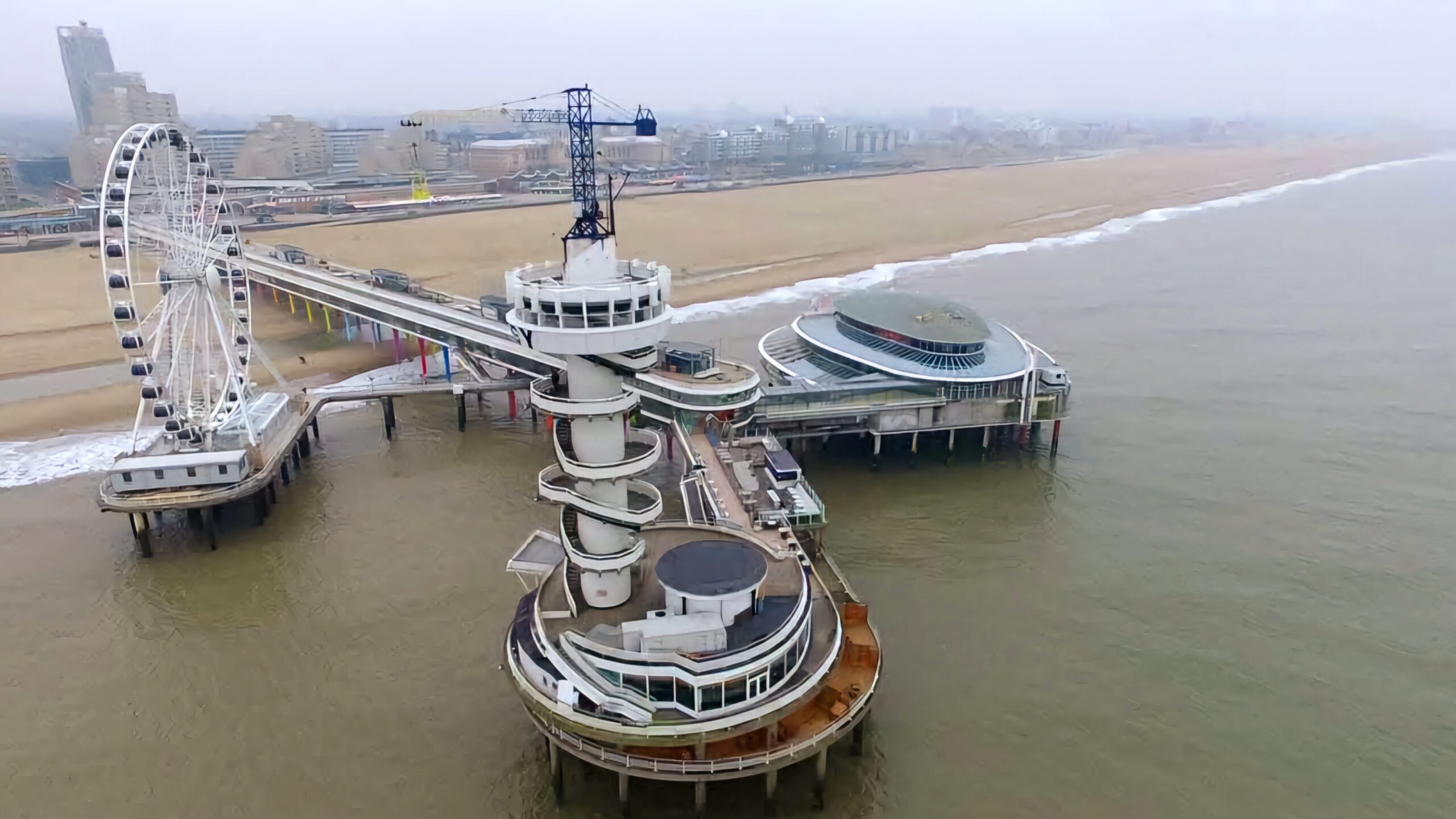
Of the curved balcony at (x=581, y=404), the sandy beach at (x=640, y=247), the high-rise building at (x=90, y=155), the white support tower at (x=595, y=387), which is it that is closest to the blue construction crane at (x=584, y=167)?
the white support tower at (x=595, y=387)

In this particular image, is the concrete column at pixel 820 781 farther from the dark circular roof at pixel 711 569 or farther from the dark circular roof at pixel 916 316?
the dark circular roof at pixel 916 316

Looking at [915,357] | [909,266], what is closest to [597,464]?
[915,357]

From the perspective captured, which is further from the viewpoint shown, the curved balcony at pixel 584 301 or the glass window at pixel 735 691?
the curved balcony at pixel 584 301

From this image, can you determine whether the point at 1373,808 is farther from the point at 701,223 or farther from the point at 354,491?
the point at 701,223

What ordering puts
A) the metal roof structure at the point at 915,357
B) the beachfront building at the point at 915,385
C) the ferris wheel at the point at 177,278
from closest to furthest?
the ferris wheel at the point at 177,278 < the beachfront building at the point at 915,385 < the metal roof structure at the point at 915,357

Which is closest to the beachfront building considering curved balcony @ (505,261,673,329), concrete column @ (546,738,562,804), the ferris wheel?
curved balcony @ (505,261,673,329)

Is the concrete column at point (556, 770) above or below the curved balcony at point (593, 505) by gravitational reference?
below

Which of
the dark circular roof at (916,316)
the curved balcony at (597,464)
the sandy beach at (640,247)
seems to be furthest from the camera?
the sandy beach at (640,247)

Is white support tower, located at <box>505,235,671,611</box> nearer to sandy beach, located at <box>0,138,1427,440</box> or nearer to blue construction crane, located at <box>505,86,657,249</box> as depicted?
blue construction crane, located at <box>505,86,657,249</box>
